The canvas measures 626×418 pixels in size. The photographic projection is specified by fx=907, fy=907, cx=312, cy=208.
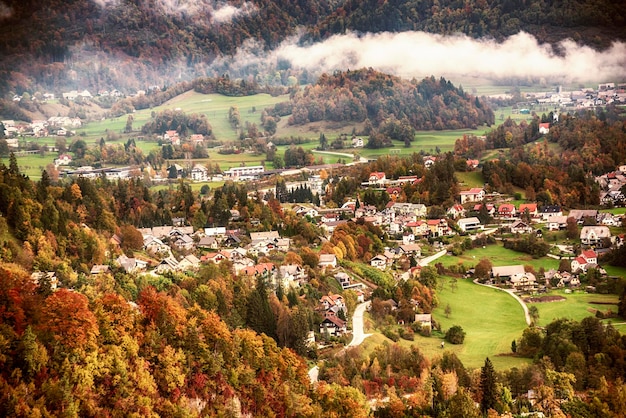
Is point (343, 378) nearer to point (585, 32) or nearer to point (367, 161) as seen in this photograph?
point (367, 161)

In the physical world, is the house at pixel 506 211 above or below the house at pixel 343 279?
below

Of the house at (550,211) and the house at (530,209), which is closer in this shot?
the house at (550,211)

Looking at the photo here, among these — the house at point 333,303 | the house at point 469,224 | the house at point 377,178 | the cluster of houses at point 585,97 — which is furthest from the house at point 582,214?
the cluster of houses at point 585,97

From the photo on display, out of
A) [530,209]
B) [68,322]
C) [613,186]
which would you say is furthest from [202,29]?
[68,322]

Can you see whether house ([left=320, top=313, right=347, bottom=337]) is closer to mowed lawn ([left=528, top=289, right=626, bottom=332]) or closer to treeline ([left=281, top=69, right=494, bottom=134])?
mowed lawn ([left=528, top=289, right=626, bottom=332])

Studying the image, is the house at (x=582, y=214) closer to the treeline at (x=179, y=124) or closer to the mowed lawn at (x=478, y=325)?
the mowed lawn at (x=478, y=325)
